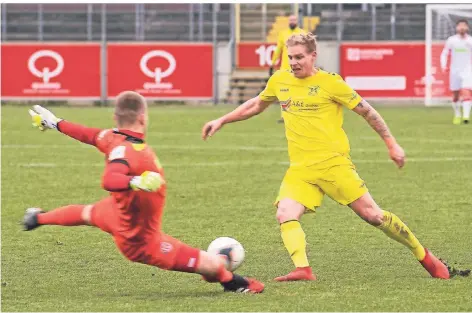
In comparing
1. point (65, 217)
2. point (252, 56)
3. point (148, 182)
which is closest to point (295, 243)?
point (65, 217)

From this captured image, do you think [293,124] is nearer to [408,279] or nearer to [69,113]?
[408,279]

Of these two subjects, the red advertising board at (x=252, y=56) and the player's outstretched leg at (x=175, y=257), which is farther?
the red advertising board at (x=252, y=56)

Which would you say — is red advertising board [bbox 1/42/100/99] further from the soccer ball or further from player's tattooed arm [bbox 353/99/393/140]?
the soccer ball

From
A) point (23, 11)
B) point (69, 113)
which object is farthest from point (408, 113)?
point (23, 11)

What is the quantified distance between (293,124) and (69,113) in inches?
834

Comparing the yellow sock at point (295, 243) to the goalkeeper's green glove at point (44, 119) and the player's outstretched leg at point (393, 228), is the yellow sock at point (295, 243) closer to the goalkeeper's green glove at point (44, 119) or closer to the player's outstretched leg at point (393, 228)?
the player's outstretched leg at point (393, 228)

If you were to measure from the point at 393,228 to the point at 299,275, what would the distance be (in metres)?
0.86

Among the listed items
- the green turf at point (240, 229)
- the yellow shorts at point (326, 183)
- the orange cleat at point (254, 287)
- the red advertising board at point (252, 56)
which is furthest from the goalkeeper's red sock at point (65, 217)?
the red advertising board at point (252, 56)

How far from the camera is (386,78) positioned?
110 feet

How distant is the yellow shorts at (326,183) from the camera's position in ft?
30.2

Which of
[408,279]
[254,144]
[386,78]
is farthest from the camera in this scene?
[386,78]

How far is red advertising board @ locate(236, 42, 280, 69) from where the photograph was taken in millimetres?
35250

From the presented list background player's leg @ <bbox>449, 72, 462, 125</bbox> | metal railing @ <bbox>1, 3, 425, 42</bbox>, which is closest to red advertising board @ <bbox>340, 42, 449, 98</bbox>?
metal railing @ <bbox>1, 3, 425, 42</bbox>

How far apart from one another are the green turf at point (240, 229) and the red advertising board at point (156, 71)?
9280mm
